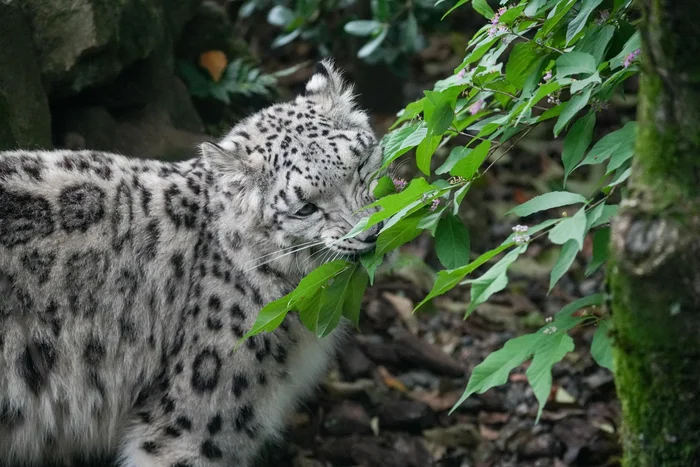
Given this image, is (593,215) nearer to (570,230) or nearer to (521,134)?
(570,230)

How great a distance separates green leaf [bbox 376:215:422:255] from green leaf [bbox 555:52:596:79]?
799 millimetres

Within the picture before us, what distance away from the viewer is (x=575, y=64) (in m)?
3.10

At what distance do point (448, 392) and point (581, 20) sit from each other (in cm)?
376

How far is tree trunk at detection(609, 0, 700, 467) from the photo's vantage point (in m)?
2.30

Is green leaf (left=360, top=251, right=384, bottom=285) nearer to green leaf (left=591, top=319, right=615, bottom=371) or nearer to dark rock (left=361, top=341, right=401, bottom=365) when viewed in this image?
green leaf (left=591, top=319, right=615, bottom=371)

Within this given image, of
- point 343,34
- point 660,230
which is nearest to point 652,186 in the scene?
point 660,230

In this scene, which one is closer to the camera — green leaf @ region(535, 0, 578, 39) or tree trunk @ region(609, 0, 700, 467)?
tree trunk @ region(609, 0, 700, 467)

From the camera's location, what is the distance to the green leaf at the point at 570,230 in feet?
8.79

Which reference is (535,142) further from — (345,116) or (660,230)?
(660,230)

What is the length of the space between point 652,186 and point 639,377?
58cm

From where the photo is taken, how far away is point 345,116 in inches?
196

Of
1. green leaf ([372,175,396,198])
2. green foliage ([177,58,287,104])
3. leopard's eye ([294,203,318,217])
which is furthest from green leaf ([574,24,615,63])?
green foliage ([177,58,287,104])

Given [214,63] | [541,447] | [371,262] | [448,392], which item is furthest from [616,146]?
[214,63]

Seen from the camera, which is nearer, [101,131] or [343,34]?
[101,131]
